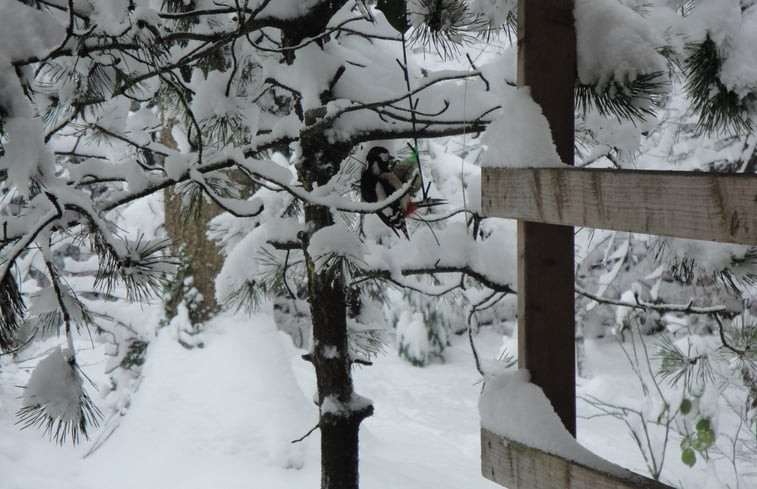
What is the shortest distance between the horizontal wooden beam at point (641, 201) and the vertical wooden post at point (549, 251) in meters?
0.14

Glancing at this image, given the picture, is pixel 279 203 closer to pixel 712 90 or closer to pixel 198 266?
pixel 198 266

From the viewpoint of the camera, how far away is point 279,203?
3182 mm

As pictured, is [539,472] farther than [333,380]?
No

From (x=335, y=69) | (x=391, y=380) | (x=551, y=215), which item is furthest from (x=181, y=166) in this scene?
(x=391, y=380)

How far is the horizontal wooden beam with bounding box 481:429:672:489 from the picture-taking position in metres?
1.02

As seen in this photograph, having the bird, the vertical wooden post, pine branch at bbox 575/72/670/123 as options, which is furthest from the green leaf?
the vertical wooden post

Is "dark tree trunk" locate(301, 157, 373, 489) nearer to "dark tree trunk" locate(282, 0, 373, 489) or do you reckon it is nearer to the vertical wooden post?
"dark tree trunk" locate(282, 0, 373, 489)

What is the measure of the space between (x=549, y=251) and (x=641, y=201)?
1.22 ft

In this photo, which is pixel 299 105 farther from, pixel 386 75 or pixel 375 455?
pixel 375 455

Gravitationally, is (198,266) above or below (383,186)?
below

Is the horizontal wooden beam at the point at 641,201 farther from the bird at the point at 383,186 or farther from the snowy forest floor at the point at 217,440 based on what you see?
the snowy forest floor at the point at 217,440

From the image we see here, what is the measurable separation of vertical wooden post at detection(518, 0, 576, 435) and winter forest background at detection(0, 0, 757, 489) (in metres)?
0.06

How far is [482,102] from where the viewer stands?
2.09 meters

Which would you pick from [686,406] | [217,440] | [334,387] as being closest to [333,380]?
[334,387]
